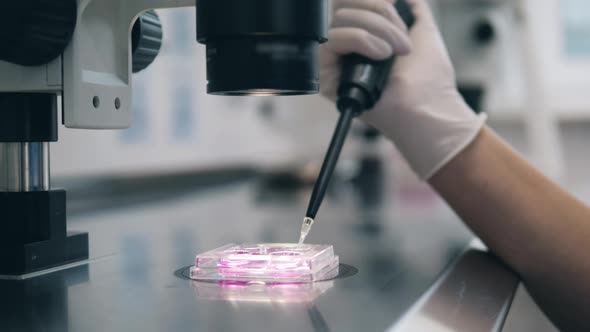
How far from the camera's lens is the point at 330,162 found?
0.59 m

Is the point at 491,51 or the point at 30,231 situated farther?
the point at 491,51

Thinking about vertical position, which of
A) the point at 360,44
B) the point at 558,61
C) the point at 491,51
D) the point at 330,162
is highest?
the point at 558,61

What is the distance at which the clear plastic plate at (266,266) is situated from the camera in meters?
0.51

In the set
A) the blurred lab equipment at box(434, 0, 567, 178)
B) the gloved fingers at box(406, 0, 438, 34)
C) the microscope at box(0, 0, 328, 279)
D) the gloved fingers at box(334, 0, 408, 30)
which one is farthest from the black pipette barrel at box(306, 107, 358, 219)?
the blurred lab equipment at box(434, 0, 567, 178)

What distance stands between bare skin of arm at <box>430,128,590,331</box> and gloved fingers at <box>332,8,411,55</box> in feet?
0.55

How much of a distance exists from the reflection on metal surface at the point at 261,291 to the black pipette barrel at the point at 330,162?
0.21 ft

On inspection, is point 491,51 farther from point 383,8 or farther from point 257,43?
point 257,43

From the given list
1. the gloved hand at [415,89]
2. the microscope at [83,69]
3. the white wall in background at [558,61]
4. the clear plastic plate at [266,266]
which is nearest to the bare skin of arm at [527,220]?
the gloved hand at [415,89]

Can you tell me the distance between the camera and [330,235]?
0.87 metres

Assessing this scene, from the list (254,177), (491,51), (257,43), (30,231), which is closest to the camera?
(257,43)

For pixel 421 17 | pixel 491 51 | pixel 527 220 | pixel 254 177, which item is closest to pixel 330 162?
pixel 527 220

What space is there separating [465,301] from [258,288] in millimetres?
164

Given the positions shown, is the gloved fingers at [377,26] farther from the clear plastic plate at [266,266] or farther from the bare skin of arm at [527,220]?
the clear plastic plate at [266,266]

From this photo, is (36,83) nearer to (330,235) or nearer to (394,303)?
(394,303)
